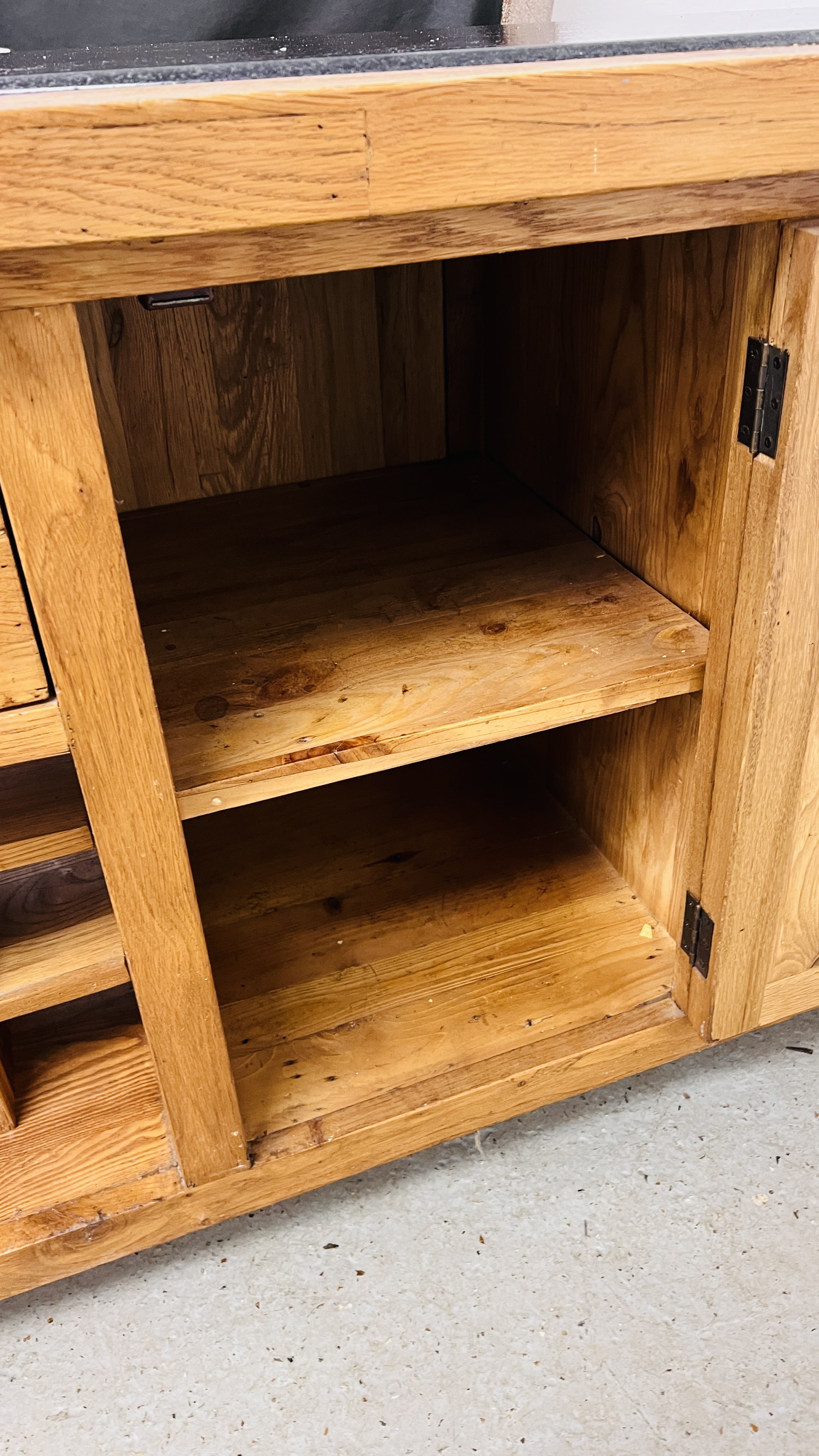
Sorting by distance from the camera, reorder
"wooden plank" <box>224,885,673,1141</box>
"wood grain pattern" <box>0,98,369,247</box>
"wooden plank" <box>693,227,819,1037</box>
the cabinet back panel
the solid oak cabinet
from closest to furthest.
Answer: "wood grain pattern" <box>0,98,369,247</box>, the solid oak cabinet, "wooden plank" <box>693,227,819,1037</box>, the cabinet back panel, "wooden plank" <box>224,885,673,1141</box>

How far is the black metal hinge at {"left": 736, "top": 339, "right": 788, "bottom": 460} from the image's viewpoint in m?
0.71

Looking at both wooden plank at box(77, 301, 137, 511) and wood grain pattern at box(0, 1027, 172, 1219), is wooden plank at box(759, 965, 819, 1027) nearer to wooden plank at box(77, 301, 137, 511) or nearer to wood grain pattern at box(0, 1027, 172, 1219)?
wood grain pattern at box(0, 1027, 172, 1219)

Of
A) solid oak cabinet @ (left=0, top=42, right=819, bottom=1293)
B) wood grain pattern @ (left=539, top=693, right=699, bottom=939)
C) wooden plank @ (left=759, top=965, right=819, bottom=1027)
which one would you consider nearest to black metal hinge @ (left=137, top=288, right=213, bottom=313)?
solid oak cabinet @ (left=0, top=42, right=819, bottom=1293)

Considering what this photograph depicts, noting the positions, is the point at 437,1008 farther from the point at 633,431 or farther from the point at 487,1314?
the point at 633,431

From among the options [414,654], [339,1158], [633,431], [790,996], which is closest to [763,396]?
[633,431]

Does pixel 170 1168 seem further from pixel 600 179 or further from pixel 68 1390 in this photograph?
pixel 600 179

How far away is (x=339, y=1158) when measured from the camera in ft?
2.99

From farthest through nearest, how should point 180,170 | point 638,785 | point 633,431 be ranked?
point 638,785, point 633,431, point 180,170

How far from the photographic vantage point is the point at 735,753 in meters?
0.85

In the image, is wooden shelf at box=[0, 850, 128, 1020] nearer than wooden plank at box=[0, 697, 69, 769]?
No

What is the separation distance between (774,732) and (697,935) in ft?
0.74

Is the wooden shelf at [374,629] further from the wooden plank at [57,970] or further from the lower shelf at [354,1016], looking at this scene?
the lower shelf at [354,1016]

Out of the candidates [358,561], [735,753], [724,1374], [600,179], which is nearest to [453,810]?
[358,561]

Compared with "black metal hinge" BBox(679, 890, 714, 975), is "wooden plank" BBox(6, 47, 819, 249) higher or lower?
higher
